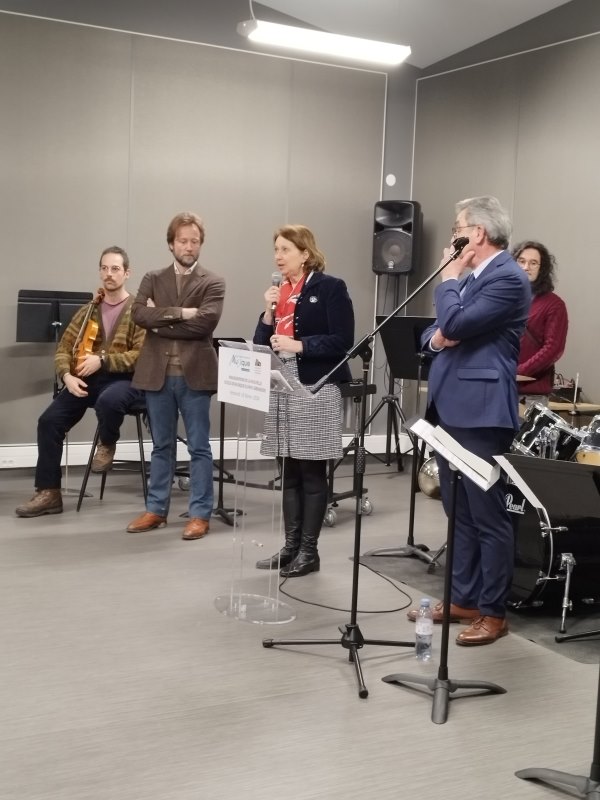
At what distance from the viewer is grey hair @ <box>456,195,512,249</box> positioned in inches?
136

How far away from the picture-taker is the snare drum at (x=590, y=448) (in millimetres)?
3729

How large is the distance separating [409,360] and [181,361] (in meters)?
1.26

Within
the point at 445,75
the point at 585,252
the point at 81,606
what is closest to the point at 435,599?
the point at 81,606

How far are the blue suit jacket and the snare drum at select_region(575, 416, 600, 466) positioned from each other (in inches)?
18.2

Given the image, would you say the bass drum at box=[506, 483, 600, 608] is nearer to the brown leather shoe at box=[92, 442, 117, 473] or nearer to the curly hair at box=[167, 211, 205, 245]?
the curly hair at box=[167, 211, 205, 245]

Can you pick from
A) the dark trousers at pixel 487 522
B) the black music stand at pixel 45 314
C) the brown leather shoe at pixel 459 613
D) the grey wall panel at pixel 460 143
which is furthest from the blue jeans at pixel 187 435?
the grey wall panel at pixel 460 143

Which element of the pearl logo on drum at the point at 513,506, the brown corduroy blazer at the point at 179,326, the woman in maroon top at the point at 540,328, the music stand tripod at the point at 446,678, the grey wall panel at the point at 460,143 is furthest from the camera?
the grey wall panel at the point at 460,143

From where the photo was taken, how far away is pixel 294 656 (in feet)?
11.0

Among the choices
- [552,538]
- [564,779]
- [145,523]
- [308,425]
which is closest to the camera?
[564,779]

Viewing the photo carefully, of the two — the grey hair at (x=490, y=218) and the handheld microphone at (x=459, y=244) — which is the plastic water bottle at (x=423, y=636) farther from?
the grey hair at (x=490, y=218)

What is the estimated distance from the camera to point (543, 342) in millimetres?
5348

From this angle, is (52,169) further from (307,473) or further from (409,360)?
(307,473)

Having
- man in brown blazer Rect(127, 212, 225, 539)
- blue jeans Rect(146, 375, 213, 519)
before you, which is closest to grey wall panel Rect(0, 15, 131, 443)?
man in brown blazer Rect(127, 212, 225, 539)

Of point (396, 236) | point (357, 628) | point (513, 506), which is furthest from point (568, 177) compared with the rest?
point (357, 628)
